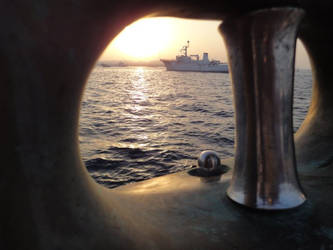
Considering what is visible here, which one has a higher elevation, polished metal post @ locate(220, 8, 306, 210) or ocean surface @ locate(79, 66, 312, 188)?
polished metal post @ locate(220, 8, 306, 210)

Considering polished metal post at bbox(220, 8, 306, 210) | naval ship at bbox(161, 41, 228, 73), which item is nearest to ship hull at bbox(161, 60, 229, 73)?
naval ship at bbox(161, 41, 228, 73)

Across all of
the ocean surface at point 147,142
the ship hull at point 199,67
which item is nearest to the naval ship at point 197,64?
the ship hull at point 199,67

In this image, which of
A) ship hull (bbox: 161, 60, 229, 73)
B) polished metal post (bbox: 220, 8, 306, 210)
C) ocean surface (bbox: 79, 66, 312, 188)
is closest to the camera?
polished metal post (bbox: 220, 8, 306, 210)

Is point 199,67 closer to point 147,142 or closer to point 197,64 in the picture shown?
point 197,64

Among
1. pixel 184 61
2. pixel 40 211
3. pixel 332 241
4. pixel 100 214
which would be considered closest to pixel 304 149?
pixel 332 241

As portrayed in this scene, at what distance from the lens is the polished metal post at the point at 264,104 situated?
127 centimetres

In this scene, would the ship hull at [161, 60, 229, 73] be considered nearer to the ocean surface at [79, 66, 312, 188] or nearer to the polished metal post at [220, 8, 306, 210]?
the ocean surface at [79, 66, 312, 188]

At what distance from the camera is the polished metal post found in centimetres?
127

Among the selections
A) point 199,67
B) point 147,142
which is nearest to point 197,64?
point 199,67

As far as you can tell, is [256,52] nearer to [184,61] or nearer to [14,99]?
[14,99]

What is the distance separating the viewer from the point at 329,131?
2.25 m

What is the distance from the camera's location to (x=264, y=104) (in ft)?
4.37

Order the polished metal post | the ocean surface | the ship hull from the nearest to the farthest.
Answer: the polished metal post
the ocean surface
the ship hull

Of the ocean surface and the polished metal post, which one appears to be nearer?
the polished metal post
